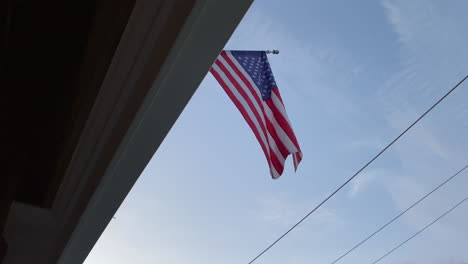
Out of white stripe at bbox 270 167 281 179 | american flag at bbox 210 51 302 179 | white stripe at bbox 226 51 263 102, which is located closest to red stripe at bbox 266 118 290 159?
american flag at bbox 210 51 302 179

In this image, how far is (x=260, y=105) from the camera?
2.86m

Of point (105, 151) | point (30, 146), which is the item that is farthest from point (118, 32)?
point (30, 146)

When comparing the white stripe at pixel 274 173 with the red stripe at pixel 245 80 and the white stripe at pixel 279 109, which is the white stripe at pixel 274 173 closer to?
the white stripe at pixel 279 109

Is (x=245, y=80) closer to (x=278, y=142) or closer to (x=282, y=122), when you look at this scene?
(x=282, y=122)

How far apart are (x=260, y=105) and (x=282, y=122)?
0.59 ft

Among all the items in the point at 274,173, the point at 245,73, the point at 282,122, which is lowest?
the point at 274,173

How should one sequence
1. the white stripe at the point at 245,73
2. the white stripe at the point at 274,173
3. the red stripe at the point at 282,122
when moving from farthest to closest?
the white stripe at the point at 245,73 < the red stripe at the point at 282,122 < the white stripe at the point at 274,173

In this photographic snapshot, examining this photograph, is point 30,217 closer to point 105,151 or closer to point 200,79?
point 105,151

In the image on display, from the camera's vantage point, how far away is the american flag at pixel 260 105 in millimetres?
2707

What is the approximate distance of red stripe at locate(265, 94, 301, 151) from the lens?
9.15 ft

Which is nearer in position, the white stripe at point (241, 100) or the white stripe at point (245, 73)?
the white stripe at point (241, 100)

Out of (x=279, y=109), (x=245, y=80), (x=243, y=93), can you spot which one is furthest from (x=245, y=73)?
(x=279, y=109)

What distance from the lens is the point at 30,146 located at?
7.43 ft

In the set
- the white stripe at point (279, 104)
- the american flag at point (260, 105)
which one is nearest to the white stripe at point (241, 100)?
the american flag at point (260, 105)
